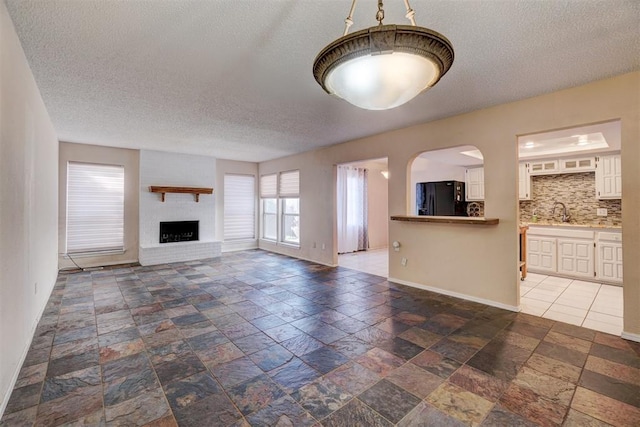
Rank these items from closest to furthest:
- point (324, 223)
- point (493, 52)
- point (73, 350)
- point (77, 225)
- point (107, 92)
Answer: point (493, 52) < point (73, 350) < point (107, 92) < point (77, 225) < point (324, 223)

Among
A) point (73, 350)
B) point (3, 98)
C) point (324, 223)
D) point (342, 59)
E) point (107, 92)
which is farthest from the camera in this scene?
point (324, 223)

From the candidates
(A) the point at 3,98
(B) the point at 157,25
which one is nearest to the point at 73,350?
(A) the point at 3,98

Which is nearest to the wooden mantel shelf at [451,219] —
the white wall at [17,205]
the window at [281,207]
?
the window at [281,207]

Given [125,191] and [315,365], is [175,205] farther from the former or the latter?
[315,365]

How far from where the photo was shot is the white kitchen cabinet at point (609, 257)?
452cm

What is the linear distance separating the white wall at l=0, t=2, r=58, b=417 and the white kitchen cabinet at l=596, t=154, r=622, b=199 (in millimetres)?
7640

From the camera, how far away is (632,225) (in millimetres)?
2818

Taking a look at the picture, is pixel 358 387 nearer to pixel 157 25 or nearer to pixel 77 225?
pixel 157 25

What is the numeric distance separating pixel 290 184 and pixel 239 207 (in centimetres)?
183

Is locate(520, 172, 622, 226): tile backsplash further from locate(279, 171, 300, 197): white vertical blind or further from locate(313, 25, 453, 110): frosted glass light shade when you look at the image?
locate(313, 25, 453, 110): frosted glass light shade

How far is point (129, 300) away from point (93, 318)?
24.5 inches

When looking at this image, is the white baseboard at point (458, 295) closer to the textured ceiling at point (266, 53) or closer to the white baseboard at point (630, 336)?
the white baseboard at point (630, 336)

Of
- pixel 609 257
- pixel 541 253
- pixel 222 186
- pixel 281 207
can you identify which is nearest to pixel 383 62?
pixel 609 257

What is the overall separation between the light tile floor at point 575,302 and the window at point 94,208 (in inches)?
299
